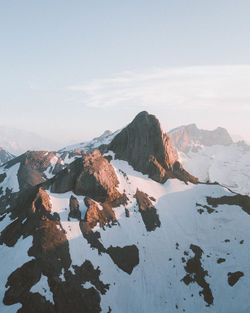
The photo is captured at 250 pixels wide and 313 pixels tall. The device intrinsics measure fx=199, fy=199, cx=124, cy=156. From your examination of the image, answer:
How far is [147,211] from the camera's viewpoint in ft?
237

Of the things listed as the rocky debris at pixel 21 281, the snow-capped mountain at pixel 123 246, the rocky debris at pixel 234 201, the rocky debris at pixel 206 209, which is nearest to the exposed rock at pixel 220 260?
the snow-capped mountain at pixel 123 246

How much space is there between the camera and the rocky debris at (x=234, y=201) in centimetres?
7304

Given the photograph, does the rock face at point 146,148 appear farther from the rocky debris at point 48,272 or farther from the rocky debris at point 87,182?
the rocky debris at point 48,272

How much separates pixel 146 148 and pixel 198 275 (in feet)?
185

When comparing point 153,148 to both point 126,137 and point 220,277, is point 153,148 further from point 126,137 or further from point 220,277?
point 220,277

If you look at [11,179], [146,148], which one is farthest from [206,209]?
[11,179]

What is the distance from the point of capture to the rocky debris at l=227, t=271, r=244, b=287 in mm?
48000

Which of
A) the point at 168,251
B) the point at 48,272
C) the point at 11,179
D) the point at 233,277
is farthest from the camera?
the point at 11,179

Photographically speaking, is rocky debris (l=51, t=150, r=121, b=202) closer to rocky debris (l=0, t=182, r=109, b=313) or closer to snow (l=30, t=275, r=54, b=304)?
rocky debris (l=0, t=182, r=109, b=313)

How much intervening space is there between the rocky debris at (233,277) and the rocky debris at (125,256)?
23.2m

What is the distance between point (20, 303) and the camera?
3691 cm

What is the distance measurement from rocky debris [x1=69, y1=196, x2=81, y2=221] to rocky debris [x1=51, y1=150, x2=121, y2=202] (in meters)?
4.25

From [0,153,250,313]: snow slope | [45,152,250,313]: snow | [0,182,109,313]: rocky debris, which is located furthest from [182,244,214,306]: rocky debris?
[0,182,109,313]: rocky debris

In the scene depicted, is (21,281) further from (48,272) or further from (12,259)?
(12,259)
